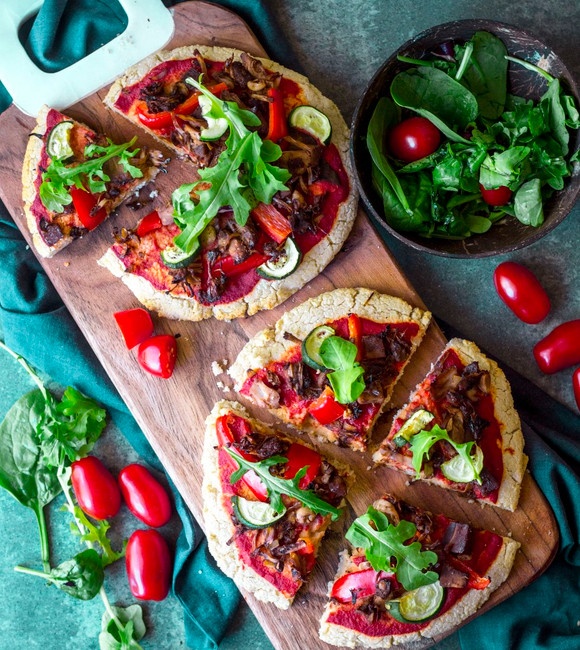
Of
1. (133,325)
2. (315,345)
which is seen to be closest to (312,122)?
(315,345)

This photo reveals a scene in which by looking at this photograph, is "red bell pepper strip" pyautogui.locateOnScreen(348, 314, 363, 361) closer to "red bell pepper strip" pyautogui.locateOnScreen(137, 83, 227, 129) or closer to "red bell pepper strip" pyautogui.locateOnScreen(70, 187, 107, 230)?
"red bell pepper strip" pyautogui.locateOnScreen(137, 83, 227, 129)

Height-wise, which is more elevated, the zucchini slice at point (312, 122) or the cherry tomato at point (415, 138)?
the zucchini slice at point (312, 122)

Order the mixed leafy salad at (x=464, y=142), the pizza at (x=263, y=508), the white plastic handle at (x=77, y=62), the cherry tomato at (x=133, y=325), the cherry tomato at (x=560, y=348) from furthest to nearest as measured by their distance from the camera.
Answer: the cherry tomato at (x=560, y=348), the white plastic handle at (x=77, y=62), the cherry tomato at (x=133, y=325), the pizza at (x=263, y=508), the mixed leafy salad at (x=464, y=142)

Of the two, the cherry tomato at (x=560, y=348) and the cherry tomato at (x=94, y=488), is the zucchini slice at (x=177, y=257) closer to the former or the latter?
the cherry tomato at (x=94, y=488)

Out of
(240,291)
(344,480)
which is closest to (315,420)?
(344,480)

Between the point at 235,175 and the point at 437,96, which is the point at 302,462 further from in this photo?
the point at 437,96

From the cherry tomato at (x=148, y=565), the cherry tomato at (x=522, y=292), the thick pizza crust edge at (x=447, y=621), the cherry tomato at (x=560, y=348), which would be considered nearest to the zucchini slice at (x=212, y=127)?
the cherry tomato at (x=522, y=292)

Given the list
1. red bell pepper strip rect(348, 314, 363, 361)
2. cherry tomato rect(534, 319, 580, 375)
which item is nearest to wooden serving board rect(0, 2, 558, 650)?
red bell pepper strip rect(348, 314, 363, 361)

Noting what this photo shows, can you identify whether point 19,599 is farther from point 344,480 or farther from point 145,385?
point 344,480
